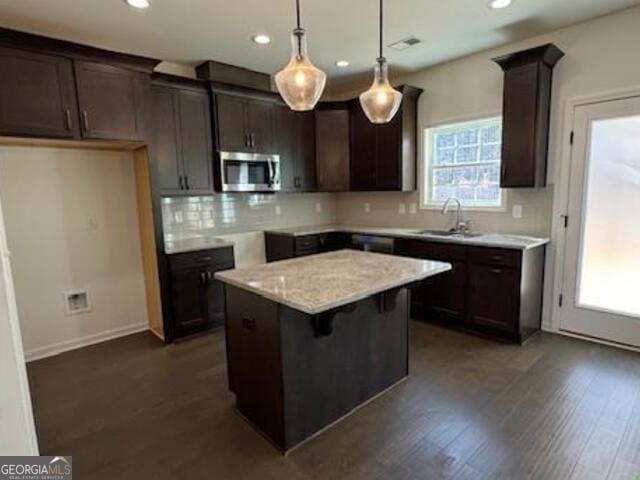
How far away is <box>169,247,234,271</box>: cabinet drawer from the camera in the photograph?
11.3 ft

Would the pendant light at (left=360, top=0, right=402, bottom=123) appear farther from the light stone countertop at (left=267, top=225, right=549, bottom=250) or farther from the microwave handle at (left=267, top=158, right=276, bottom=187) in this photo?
the microwave handle at (left=267, top=158, right=276, bottom=187)

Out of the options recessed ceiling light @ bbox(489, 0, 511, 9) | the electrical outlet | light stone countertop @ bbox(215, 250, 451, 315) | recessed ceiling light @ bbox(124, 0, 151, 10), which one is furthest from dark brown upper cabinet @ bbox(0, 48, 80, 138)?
recessed ceiling light @ bbox(489, 0, 511, 9)

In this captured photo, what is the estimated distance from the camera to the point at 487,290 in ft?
10.9

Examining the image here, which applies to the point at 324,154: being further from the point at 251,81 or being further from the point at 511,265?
the point at 511,265

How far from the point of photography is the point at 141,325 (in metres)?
3.86

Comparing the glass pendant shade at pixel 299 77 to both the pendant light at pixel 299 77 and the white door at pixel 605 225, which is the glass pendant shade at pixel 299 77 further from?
the white door at pixel 605 225

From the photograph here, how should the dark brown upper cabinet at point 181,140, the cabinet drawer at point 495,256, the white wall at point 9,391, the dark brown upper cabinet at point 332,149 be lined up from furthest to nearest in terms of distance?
the dark brown upper cabinet at point 332,149
the dark brown upper cabinet at point 181,140
the cabinet drawer at point 495,256
the white wall at point 9,391

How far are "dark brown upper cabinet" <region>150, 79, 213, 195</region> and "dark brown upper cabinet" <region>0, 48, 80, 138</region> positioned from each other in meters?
0.65

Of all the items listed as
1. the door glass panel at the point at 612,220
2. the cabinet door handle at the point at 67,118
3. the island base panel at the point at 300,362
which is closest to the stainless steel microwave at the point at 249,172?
the cabinet door handle at the point at 67,118

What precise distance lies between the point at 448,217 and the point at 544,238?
1.02m

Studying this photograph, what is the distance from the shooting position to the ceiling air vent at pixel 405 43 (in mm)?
3291

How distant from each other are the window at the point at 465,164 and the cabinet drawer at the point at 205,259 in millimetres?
2415

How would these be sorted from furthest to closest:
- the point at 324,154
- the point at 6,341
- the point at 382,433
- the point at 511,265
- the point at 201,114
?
the point at 324,154, the point at 201,114, the point at 511,265, the point at 382,433, the point at 6,341

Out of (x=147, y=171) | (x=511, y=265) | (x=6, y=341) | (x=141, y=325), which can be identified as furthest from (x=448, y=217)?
(x=6, y=341)
